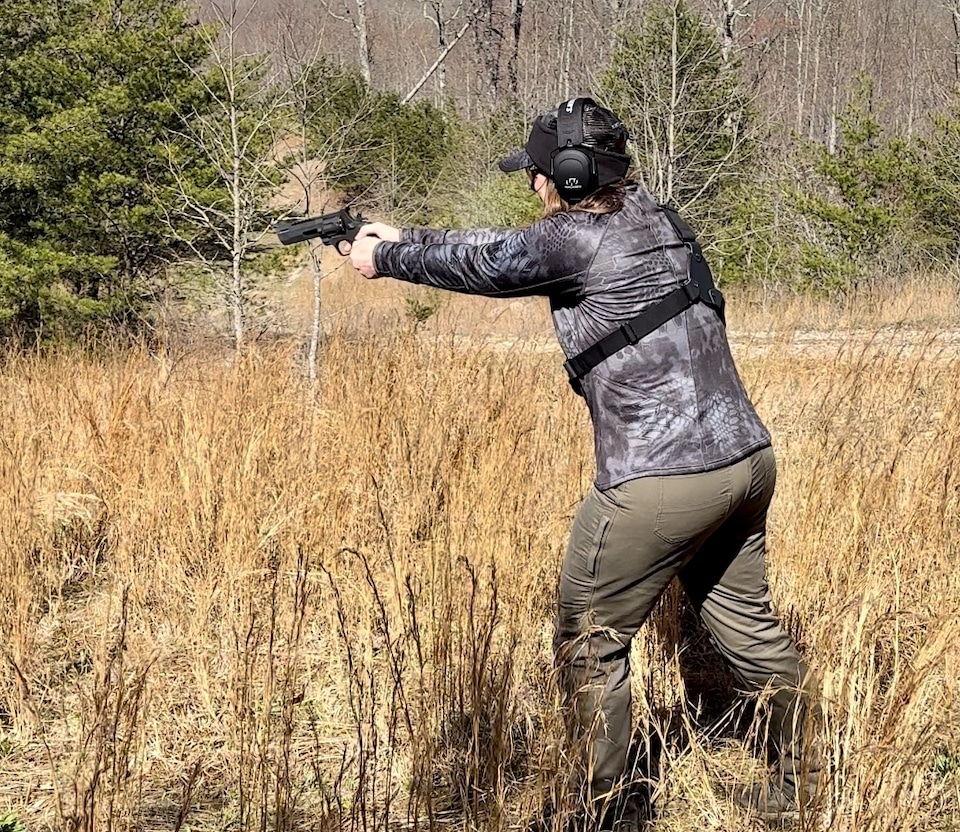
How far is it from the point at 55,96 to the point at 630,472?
30.0 feet

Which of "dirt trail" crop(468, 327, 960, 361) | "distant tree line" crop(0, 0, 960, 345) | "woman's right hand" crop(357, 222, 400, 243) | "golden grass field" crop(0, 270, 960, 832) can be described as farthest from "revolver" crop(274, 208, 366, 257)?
"dirt trail" crop(468, 327, 960, 361)

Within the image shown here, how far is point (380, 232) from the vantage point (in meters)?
2.39

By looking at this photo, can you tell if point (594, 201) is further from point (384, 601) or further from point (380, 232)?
point (384, 601)

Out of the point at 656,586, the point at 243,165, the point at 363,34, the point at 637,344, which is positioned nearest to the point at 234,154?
the point at 243,165

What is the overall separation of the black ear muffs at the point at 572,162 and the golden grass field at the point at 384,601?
2.75 ft

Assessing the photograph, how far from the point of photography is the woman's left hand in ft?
7.46

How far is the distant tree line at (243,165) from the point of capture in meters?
6.98

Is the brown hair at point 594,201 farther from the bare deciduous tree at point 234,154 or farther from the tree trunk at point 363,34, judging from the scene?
the tree trunk at point 363,34

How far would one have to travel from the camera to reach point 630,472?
1.91 m

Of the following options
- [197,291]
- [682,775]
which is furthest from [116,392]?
[197,291]

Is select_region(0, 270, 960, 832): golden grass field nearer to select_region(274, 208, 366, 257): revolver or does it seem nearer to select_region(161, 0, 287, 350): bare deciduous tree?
select_region(274, 208, 366, 257): revolver

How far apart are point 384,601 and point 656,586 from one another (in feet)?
4.25

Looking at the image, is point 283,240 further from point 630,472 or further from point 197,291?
point 197,291

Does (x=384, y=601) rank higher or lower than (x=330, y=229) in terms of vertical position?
lower
